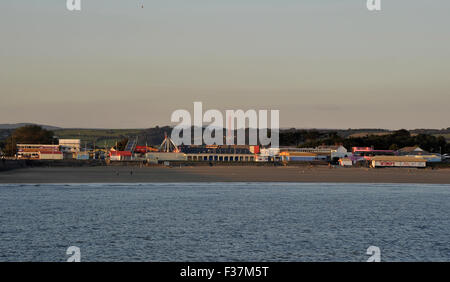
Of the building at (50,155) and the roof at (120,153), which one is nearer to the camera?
the building at (50,155)

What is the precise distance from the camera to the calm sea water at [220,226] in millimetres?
29922

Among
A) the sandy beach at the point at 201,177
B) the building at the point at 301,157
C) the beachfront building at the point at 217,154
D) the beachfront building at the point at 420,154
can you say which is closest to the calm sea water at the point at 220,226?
the sandy beach at the point at 201,177

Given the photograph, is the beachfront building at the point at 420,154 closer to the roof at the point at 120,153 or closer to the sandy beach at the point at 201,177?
the sandy beach at the point at 201,177

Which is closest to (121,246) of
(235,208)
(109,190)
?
(235,208)

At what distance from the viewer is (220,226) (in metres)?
39.3

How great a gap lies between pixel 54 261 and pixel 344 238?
55.2 ft

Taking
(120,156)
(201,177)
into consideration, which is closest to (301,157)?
(120,156)

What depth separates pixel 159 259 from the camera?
28156mm

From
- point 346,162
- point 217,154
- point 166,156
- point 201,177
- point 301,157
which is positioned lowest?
point 201,177

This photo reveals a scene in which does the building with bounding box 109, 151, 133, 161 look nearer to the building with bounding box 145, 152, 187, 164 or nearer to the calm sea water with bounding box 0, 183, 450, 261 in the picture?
the building with bounding box 145, 152, 187, 164

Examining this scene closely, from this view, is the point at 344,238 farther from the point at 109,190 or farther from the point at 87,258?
the point at 109,190

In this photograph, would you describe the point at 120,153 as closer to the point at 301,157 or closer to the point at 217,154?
the point at 217,154

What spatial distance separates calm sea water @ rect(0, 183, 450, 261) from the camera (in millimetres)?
29922
